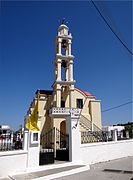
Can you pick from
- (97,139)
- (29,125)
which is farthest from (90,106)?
(29,125)

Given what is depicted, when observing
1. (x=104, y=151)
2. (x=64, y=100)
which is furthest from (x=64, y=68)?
(x=104, y=151)

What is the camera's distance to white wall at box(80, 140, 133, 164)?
440 inches

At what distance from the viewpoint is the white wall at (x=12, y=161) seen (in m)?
8.02

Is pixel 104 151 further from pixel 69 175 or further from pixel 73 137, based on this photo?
pixel 69 175

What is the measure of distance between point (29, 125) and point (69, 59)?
1650 centimetres

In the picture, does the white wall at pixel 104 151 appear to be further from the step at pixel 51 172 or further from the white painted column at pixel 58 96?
the white painted column at pixel 58 96

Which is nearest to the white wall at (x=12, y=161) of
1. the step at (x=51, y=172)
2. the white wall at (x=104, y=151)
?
the step at (x=51, y=172)

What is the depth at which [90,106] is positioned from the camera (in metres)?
26.0

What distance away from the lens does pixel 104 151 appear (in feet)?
41.4

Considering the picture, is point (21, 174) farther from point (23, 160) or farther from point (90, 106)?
point (90, 106)

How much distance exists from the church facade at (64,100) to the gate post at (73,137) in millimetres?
10724

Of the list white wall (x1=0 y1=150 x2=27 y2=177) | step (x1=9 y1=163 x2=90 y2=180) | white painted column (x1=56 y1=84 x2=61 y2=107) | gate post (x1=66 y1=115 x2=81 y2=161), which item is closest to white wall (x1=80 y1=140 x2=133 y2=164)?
gate post (x1=66 y1=115 x2=81 y2=161)

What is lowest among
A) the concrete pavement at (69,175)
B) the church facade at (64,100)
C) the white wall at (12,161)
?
the concrete pavement at (69,175)

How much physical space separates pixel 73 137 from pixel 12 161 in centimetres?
358
